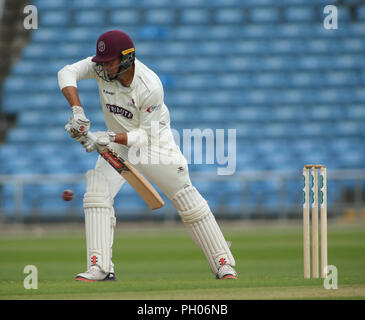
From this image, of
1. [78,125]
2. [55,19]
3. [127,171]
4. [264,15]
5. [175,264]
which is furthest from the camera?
[55,19]

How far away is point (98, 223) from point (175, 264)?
92.4 inches

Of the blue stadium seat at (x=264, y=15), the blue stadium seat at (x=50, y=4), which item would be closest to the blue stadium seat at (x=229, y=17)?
the blue stadium seat at (x=264, y=15)

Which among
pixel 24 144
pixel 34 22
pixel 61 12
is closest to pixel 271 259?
pixel 24 144

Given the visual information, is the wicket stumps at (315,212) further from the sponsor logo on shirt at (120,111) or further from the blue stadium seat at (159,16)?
the blue stadium seat at (159,16)

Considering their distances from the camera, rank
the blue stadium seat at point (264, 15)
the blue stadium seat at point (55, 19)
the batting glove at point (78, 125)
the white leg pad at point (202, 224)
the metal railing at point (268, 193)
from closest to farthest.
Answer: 1. the batting glove at point (78, 125)
2. the white leg pad at point (202, 224)
3. the metal railing at point (268, 193)
4. the blue stadium seat at point (264, 15)
5. the blue stadium seat at point (55, 19)

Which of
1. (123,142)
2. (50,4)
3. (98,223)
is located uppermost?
(50,4)

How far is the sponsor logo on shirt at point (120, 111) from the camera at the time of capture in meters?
5.11

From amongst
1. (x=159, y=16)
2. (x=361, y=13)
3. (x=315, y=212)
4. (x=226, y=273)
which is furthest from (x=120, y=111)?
(x=361, y=13)

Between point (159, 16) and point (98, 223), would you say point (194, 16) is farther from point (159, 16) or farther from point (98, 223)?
point (98, 223)

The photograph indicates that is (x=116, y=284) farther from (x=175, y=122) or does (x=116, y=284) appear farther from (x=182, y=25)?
(x=182, y=25)

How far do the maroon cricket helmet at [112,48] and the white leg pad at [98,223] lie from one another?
81 centimetres

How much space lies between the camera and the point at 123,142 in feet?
16.2

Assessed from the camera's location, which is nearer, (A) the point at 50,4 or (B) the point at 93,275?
(B) the point at 93,275

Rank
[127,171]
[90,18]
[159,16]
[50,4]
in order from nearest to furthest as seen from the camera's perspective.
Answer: [127,171] → [159,16] → [90,18] → [50,4]
